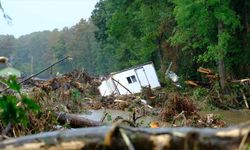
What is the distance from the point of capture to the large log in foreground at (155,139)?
2.77 meters

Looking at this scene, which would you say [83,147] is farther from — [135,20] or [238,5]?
[135,20]

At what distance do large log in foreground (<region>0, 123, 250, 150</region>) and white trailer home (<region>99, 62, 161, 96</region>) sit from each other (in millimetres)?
33635

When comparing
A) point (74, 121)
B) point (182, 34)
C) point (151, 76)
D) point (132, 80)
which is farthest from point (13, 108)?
point (151, 76)

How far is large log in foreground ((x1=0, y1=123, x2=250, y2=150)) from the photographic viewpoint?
2.77m

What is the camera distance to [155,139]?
9.42 feet

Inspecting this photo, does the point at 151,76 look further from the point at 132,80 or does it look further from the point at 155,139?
the point at 155,139

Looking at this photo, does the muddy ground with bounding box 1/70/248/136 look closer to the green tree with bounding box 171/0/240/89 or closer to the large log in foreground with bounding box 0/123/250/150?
the large log in foreground with bounding box 0/123/250/150

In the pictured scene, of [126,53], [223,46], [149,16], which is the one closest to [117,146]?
[223,46]

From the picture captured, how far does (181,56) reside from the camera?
1660 inches

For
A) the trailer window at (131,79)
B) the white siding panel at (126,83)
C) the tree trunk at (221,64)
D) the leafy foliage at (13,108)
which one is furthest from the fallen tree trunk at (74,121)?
the trailer window at (131,79)

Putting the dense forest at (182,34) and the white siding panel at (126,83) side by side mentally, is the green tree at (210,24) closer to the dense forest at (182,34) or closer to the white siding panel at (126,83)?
the dense forest at (182,34)

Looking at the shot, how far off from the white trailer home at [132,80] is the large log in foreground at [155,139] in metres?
33.6

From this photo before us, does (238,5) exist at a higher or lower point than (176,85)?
higher

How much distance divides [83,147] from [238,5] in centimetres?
2996
